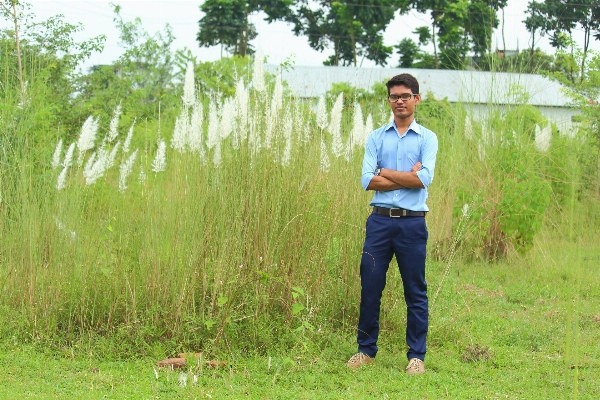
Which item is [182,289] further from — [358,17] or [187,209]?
[358,17]

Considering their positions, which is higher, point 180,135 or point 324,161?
point 180,135

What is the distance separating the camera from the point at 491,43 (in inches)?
385

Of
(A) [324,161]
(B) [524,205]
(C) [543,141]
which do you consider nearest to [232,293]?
(A) [324,161]

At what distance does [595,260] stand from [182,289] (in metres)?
4.48

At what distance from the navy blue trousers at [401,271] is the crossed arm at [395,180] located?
0.21 metres

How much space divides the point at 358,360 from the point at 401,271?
2.18 ft

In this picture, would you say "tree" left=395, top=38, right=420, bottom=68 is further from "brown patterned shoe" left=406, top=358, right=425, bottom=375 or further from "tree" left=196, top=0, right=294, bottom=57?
"brown patterned shoe" left=406, top=358, right=425, bottom=375

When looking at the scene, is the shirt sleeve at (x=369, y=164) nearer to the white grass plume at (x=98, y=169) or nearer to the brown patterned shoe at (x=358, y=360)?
the brown patterned shoe at (x=358, y=360)

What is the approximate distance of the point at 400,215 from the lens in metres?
4.67

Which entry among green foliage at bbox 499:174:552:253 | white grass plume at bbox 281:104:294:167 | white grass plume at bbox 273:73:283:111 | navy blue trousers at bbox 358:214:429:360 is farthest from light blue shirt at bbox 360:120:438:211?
green foliage at bbox 499:174:552:253

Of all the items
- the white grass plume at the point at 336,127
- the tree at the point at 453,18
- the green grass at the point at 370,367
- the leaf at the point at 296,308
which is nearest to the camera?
the green grass at the point at 370,367

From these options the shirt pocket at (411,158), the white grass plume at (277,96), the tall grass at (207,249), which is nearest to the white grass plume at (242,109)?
the tall grass at (207,249)

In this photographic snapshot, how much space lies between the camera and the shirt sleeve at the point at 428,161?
15.0 ft

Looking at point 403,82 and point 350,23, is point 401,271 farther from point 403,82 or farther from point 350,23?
point 350,23
